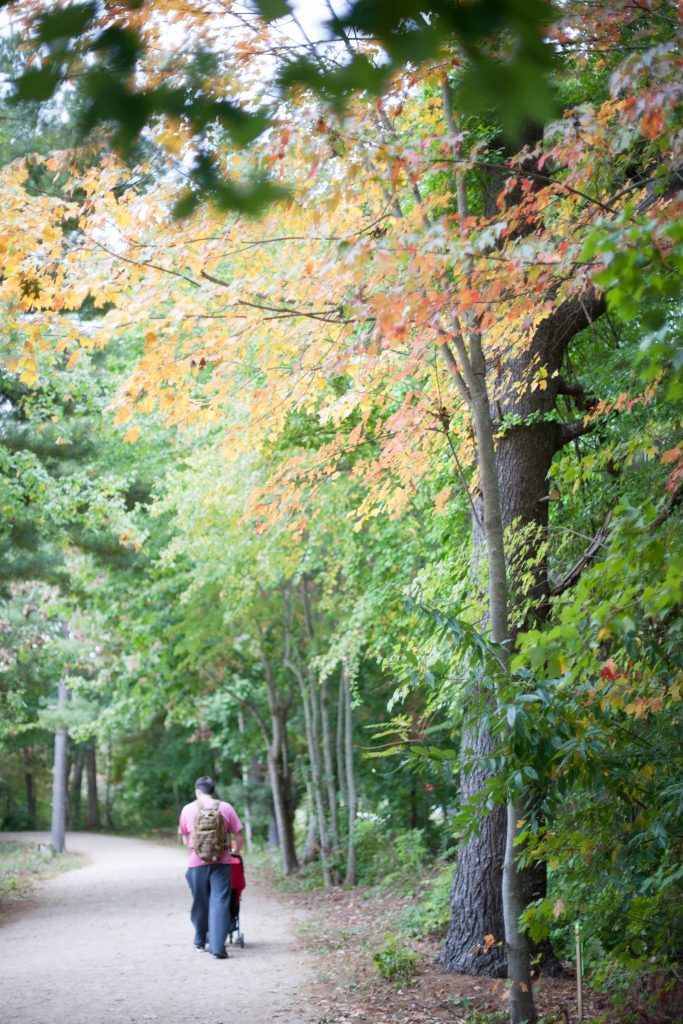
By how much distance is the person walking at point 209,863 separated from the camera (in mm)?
8539

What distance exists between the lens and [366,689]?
58.2ft

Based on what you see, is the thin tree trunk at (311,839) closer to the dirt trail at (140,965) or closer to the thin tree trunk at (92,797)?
the dirt trail at (140,965)

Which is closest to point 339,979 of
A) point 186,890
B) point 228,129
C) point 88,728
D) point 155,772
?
point 228,129

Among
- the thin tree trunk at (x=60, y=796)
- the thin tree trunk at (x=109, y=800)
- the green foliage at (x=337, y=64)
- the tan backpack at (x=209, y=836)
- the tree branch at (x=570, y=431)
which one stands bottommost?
the thin tree trunk at (x=109, y=800)

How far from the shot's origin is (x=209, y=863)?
8695 millimetres

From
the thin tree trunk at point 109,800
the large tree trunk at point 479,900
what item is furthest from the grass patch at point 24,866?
the thin tree trunk at point 109,800

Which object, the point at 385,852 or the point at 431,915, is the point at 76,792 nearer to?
the point at 385,852

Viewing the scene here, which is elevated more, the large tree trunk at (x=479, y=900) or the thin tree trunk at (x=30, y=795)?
the large tree trunk at (x=479, y=900)

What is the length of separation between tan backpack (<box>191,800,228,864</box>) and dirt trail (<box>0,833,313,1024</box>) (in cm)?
91

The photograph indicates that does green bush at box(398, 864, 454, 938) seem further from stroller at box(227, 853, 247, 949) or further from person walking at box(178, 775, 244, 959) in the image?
person walking at box(178, 775, 244, 959)

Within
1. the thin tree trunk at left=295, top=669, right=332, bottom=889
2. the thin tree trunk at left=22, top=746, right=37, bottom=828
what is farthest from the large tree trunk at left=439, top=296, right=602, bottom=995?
the thin tree trunk at left=22, top=746, right=37, bottom=828

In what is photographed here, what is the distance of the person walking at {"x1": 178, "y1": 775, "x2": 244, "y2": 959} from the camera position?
8539mm

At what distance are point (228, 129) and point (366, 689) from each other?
52.7 feet

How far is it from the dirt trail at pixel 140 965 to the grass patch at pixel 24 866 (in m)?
1.05
